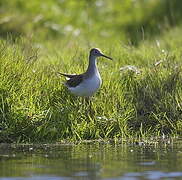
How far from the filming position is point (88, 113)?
10070 millimetres

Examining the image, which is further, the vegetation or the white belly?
the white belly

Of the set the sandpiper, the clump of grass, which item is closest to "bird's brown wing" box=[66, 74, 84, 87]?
the sandpiper

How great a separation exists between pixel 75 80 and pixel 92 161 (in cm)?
216

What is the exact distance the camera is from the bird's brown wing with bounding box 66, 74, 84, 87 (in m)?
10.1

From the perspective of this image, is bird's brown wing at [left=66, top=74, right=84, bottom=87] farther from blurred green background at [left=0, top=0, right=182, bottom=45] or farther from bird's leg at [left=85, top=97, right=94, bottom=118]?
blurred green background at [left=0, top=0, right=182, bottom=45]

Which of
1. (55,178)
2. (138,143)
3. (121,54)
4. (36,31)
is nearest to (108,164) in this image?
(55,178)

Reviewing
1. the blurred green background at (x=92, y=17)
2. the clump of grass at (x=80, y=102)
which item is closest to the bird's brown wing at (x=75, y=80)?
the clump of grass at (x=80, y=102)

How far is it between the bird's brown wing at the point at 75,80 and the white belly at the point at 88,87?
50 millimetres

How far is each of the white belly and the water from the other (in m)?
0.73

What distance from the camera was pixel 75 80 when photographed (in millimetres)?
10219

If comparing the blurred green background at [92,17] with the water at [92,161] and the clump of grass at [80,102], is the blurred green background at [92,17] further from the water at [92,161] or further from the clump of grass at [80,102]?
the water at [92,161]

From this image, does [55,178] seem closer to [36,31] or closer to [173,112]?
[173,112]

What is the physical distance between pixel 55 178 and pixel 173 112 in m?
3.42

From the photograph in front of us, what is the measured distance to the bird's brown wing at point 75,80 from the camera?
10.1m
